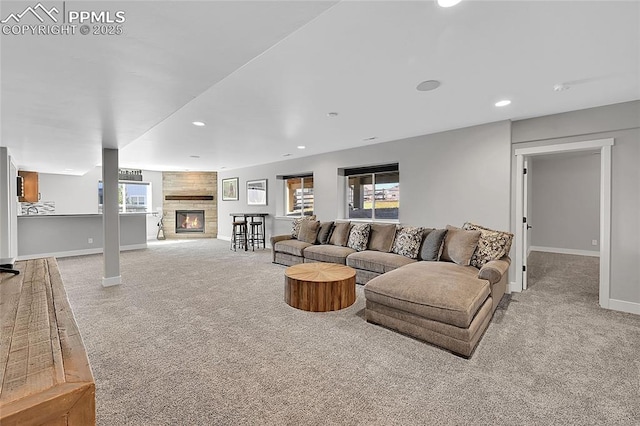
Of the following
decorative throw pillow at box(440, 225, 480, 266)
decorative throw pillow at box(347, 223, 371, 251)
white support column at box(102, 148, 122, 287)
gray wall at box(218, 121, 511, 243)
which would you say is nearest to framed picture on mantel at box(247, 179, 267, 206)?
gray wall at box(218, 121, 511, 243)

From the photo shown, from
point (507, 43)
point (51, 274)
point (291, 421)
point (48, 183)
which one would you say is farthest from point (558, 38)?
point (48, 183)

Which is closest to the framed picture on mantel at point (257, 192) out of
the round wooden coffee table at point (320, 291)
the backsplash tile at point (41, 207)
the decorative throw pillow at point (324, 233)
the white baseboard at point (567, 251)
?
the decorative throw pillow at point (324, 233)

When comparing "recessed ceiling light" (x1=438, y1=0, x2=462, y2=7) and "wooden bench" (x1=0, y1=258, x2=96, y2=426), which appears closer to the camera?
"wooden bench" (x1=0, y1=258, x2=96, y2=426)

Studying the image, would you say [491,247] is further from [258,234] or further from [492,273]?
[258,234]

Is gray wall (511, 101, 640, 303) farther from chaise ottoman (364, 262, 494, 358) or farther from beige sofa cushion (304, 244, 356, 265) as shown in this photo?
beige sofa cushion (304, 244, 356, 265)

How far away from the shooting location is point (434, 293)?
99.2 inches

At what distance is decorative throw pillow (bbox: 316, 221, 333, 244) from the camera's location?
575 cm

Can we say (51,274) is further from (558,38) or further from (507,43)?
(558,38)

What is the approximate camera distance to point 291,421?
165cm

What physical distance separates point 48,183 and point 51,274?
9.21 meters

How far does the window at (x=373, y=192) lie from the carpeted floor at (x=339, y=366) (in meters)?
2.65

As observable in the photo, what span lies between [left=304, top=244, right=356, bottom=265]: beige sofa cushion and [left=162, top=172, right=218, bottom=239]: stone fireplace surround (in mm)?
6140

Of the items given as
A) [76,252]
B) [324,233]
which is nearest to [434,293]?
[324,233]

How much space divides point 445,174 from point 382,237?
1454 mm
